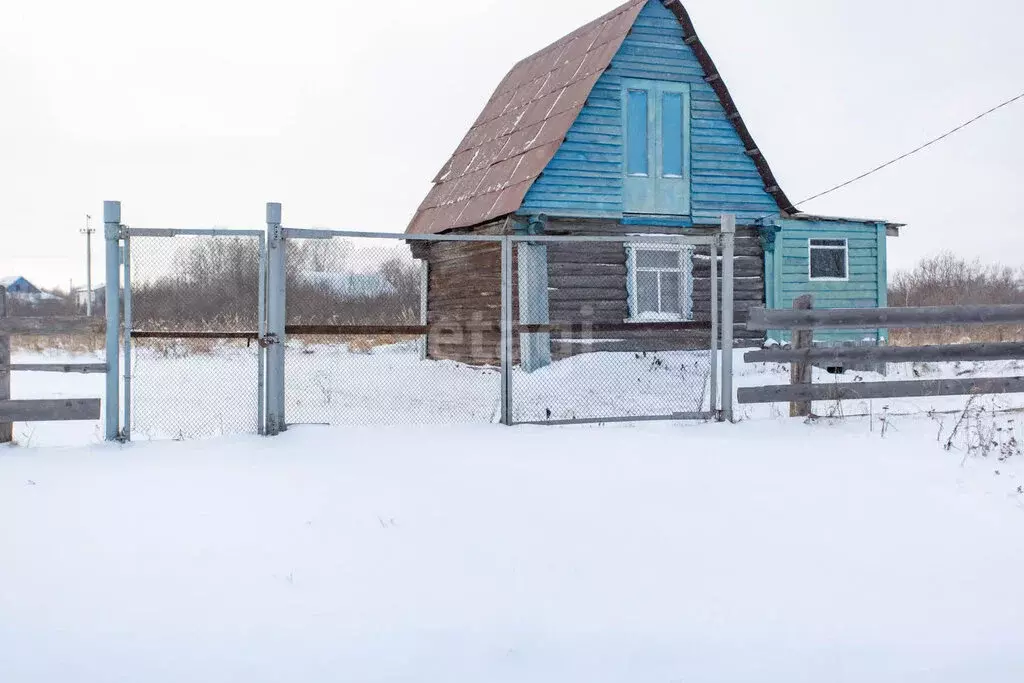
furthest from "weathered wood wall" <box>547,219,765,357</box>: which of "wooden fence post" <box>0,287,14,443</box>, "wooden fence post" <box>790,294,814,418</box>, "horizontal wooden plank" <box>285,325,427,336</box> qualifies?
"wooden fence post" <box>0,287,14,443</box>

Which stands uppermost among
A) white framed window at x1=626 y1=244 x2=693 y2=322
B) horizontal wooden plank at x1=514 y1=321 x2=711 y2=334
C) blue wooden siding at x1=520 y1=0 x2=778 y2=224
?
blue wooden siding at x1=520 y1=0 x2=778 y2=224

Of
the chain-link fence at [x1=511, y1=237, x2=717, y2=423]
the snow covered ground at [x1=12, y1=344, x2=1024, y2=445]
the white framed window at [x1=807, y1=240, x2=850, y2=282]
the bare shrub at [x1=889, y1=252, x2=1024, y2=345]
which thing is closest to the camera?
the snow covered ground at [x1=12, y1=344, x2=1024, y2=445]

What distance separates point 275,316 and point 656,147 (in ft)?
35.6

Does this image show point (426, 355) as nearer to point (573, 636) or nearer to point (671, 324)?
point (671, 324)

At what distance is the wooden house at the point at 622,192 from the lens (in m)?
17.5

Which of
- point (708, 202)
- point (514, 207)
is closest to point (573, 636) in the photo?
point (514, 207)

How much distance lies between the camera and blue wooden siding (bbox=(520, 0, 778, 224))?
690 inches

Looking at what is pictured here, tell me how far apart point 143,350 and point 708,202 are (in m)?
11.6

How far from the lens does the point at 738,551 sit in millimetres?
6016

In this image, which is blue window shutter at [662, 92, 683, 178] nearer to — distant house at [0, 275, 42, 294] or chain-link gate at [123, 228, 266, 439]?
chain-link gate at [123, 228, 266, 439]

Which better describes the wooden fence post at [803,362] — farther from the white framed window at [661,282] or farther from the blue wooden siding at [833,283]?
the blue wooden siding at [833,283]

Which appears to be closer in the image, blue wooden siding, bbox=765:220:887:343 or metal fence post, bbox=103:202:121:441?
metal fence post, bbox=103:202:121:441

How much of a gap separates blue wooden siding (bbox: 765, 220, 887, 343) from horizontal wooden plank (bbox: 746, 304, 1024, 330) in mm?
9536

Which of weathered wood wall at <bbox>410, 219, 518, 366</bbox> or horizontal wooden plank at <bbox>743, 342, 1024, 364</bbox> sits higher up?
weathered wood wall at <bbox>410, 219, 518, 366</bbox>
